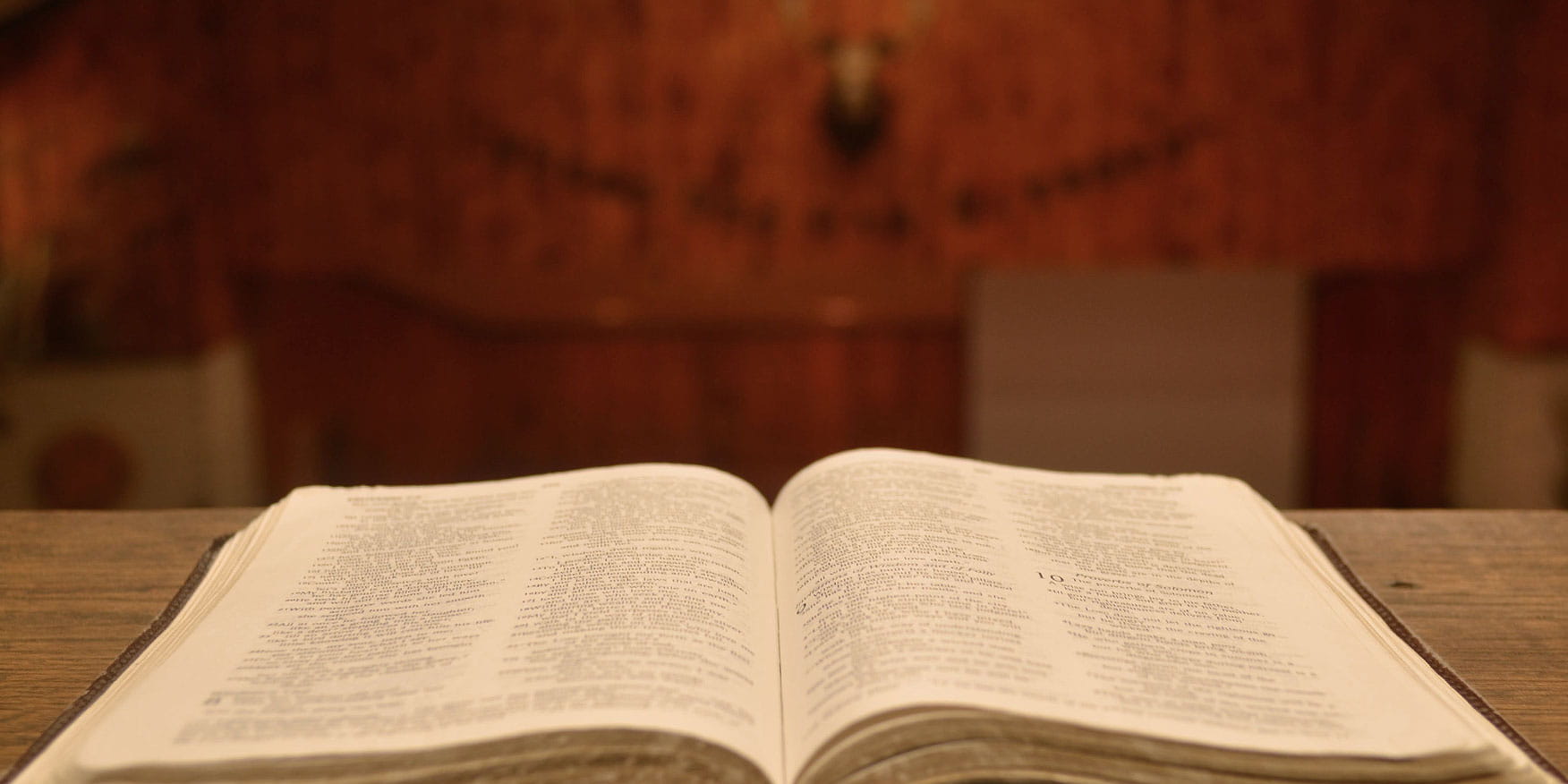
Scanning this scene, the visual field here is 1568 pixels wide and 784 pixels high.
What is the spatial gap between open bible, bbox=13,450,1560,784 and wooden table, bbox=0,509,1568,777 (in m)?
0.05

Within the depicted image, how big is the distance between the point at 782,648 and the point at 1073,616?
146 mm

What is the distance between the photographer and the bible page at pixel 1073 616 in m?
0.48

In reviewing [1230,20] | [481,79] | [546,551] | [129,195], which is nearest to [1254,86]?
[1230,20]

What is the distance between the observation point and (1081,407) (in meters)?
2.67

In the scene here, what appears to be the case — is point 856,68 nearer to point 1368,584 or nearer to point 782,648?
point 1368,584

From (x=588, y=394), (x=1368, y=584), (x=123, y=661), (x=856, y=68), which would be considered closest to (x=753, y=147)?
(x=856, y=68)

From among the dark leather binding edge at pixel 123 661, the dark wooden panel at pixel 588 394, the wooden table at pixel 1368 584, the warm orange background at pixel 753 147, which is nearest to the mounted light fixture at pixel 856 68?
the warm orange background at pixel 753 147

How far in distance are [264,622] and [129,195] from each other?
208cm

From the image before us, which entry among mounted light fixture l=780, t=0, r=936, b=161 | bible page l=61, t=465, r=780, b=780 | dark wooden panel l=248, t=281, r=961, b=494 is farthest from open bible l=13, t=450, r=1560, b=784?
dark wooden panel l=248, t=281, r=961, b=494

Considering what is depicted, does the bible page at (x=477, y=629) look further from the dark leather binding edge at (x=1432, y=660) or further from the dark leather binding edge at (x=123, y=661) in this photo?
the dark leather binding edge at (x=1432, y=660)

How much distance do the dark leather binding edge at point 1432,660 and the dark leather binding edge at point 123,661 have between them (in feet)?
2.03

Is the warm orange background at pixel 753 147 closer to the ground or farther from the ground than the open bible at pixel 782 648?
farther from the ground

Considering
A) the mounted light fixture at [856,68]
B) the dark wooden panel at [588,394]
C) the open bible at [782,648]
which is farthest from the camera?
the dark wooden panel at [588,394]

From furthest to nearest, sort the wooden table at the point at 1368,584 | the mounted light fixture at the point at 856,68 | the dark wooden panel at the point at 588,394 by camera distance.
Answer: the dark wooden panel at the point at 588,394 → the mounted light fixture at the point at 856,68 → the wooden table at the point at 1368,584
